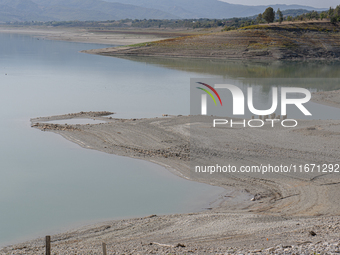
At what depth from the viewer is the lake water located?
1144 centimetres

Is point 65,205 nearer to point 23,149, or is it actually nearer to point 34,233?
point 34,233

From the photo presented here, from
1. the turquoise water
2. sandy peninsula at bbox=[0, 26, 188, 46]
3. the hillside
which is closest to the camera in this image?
the turquoise water

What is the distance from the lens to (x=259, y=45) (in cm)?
5931

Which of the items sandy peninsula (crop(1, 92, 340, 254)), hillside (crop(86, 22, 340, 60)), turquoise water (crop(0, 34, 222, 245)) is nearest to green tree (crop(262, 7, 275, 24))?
hillside (crop(86, 22, 340, 60))

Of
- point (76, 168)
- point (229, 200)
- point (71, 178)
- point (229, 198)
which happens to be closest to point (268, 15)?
point (76, 168)

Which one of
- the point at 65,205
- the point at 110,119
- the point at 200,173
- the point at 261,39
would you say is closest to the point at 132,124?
the point at 110,119

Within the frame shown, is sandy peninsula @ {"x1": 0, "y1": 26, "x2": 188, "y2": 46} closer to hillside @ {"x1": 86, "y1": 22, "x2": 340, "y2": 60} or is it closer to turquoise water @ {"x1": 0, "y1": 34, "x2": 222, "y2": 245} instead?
hillside @ {"x1": 86, "y1": 22, "x2": 340, "y2": 60}

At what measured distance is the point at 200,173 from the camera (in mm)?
14156

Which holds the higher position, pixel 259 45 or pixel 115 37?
pixel 115 37

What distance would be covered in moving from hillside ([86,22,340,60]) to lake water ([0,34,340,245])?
22.9 meters

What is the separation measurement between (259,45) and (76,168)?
48.8 meters

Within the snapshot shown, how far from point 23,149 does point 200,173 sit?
25.6 feet

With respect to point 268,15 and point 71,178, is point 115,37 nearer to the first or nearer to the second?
point 268,15

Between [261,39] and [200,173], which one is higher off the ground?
[261,39]
